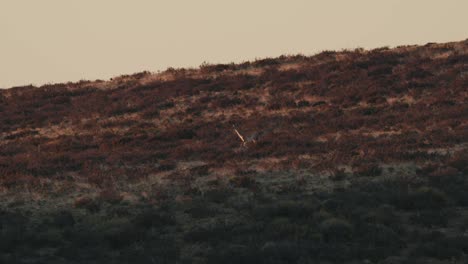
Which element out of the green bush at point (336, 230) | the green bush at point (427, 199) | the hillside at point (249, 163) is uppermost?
the hillside at point (249, 163)

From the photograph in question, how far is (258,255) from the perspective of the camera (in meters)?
13.9

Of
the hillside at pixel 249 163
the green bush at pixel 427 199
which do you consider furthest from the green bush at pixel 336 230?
the green bush at pixel 427 199

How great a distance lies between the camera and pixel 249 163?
79.6ft

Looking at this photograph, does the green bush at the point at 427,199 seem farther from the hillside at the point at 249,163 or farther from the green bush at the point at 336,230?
the green bush at the point at 336,230

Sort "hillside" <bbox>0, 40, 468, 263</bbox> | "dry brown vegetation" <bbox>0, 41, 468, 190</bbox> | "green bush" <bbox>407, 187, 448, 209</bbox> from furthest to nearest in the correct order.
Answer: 1. "dry brown vegetation" <bbox>0, 41, 468, 190</bbox>
2. "green bush" <bbox>407, 187, 448, 209</bbox>
3. "hillside" <bbox>0, 40, 468, 263</bbox>

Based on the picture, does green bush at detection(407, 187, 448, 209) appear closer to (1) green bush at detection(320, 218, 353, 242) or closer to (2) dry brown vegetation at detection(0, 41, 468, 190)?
(1) green bush at detection(320, 218, 353, 242)

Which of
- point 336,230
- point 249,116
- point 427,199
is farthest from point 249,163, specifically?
point 249,116

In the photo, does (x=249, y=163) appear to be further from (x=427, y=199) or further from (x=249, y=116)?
(x=249, y=116)

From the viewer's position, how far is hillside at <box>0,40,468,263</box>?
15.2 meters

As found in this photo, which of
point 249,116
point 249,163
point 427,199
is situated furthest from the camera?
point 249,116

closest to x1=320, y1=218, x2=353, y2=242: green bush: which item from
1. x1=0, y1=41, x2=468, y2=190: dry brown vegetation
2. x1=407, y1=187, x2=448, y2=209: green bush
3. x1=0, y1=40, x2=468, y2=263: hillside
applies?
x1=0, y1=40, x2=468, y2=263: hillside

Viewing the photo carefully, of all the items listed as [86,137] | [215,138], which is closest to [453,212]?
[215,138]

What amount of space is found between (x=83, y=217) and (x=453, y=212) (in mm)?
9150

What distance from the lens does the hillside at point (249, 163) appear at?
15.2 metres
